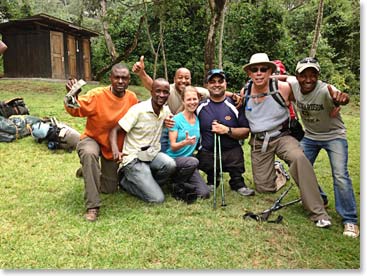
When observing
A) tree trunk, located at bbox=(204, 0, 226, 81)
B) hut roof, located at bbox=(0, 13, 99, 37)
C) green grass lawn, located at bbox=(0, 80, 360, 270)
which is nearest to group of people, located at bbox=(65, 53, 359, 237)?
green grass lawn, located at bbox=(0, 80, 360, 270)

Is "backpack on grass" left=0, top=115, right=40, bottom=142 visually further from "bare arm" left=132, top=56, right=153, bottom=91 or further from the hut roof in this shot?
the hut roof

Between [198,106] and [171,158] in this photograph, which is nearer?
[171,158]

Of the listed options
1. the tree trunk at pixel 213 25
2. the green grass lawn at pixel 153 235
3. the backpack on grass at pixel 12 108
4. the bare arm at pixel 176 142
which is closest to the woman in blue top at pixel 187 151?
the bare arm at pixel 176 142

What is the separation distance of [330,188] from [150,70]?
54.4 ft

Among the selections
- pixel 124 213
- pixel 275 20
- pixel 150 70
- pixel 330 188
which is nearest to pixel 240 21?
pixel 275 20

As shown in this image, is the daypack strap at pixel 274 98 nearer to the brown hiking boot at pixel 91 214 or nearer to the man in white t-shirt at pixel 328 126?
the man in white t-shirt at pixel 328 126

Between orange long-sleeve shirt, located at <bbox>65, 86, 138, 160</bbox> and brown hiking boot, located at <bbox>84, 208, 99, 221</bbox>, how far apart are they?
2.54 ft

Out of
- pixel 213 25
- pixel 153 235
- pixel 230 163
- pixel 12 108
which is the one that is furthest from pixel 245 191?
pixel 213 25

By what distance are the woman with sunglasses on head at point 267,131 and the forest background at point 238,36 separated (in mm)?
13116

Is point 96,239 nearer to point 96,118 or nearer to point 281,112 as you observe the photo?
point 96,118

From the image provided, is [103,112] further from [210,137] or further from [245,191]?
[245,191]

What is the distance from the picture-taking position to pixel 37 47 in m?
19.1

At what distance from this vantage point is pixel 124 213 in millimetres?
4336

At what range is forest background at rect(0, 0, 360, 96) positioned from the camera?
19156 millimetres
